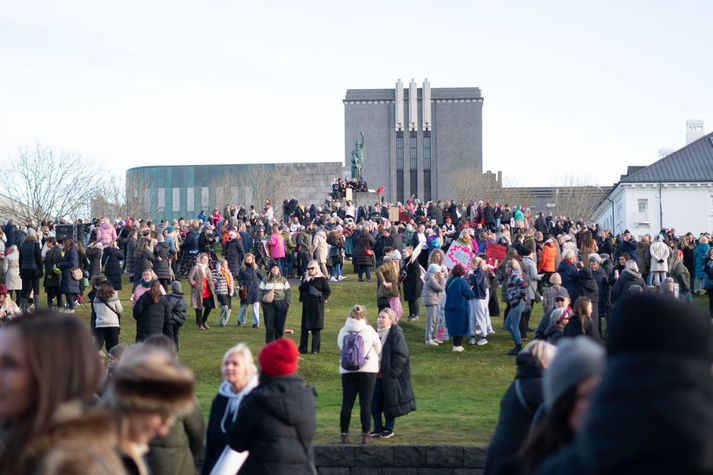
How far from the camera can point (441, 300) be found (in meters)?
21.6

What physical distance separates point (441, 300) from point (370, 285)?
8635 millimetres

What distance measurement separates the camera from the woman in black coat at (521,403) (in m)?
5.74

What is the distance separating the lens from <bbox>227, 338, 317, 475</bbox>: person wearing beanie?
7297mm

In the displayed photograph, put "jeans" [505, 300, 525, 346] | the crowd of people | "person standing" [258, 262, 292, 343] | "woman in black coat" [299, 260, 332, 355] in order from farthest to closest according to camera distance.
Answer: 1. "person standing" [258, 262, 292, 343]
2. "jeans" [505, 300, 525, 346]
3. "woman in black coat" [299, 260, 332, 355]
4. the crowd of people

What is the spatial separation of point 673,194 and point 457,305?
2186 inches

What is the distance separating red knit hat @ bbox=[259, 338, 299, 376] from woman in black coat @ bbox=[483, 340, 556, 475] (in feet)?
5.41

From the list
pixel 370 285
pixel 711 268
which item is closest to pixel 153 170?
pixel 370 285

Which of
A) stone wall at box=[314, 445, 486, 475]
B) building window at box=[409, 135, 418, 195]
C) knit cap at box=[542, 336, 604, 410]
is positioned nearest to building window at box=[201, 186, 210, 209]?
building window at box=[409, 135, 418, 195]

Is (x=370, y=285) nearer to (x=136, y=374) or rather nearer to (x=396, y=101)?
(x=136, y=374)

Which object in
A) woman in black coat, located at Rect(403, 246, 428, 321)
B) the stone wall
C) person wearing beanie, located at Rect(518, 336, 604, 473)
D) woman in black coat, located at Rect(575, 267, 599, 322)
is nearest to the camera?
person wearing beanie, located at Rect(518, 336, 604, 473)

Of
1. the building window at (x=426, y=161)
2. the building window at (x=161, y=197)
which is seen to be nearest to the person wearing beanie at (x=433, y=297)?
the building window at (x=426, y=161)

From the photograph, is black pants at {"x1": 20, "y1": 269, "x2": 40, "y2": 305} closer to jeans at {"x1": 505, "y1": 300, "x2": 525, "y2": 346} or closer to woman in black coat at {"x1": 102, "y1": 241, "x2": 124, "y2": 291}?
woman in black coat at {"x1": 102, "y1": 241, "x2": 124, "y2": 291}

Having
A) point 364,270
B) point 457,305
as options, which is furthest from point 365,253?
point 457,305

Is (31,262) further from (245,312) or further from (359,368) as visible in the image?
(359,368)
